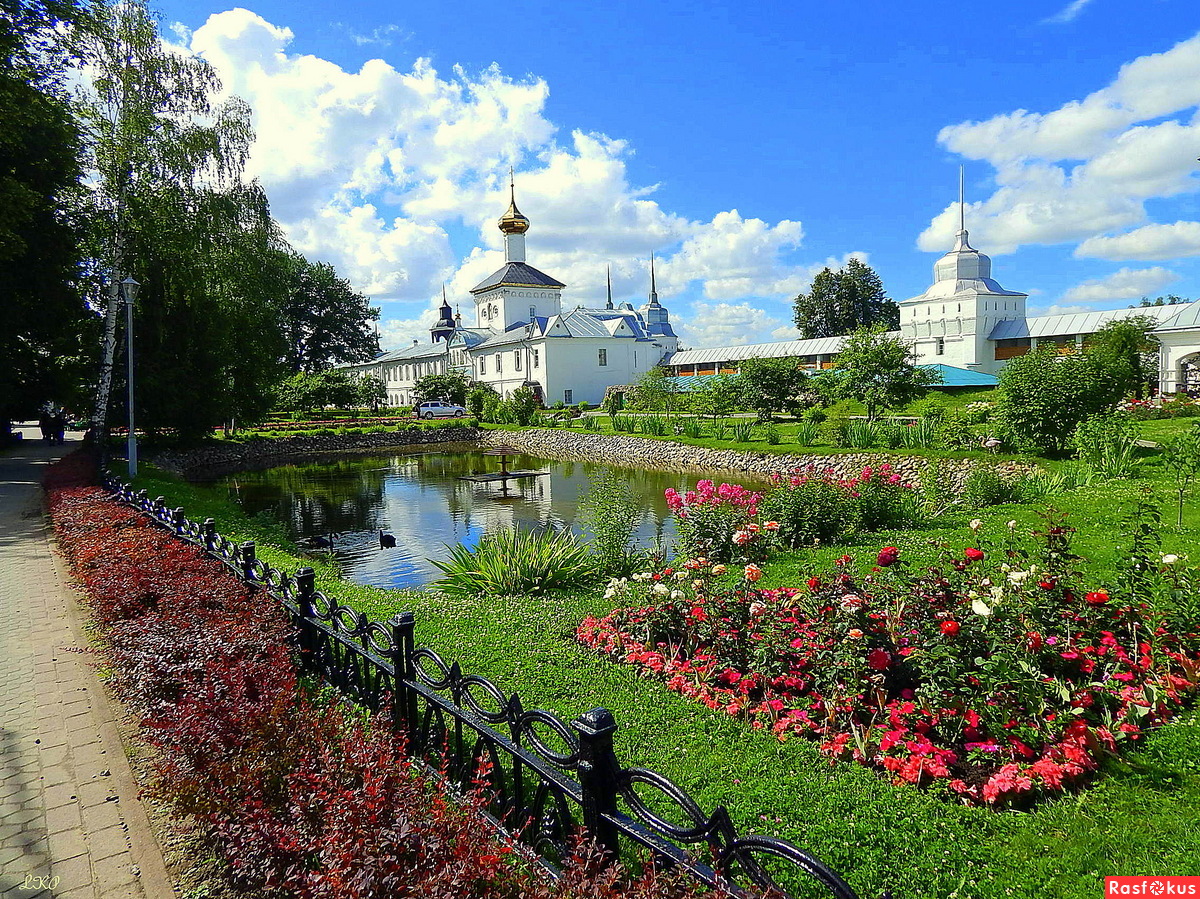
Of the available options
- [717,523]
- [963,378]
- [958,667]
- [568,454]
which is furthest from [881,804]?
[963,378]

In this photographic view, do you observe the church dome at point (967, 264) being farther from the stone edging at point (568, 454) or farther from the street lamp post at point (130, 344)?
the street lamp post at point (130, 344)

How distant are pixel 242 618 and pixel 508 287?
5596cm

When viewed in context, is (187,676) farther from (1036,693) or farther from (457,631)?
(1036,693)

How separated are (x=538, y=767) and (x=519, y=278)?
58987 millimetres

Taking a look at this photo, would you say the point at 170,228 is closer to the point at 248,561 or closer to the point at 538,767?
the point at 248,561

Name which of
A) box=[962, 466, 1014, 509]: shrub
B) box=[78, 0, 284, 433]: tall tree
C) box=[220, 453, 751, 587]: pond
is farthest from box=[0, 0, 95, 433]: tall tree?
box=[962, 466, 1014, 509]: shrub

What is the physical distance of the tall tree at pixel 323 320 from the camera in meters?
54.1

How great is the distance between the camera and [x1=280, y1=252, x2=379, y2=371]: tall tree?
54.1 meters

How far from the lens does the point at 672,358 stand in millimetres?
57094

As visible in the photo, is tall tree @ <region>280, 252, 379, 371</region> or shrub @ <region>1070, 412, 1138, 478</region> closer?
shrub @ <region>1070, 412, 1138, 478</region>

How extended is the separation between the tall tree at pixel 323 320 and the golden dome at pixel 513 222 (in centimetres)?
1334

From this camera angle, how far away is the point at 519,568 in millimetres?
7938

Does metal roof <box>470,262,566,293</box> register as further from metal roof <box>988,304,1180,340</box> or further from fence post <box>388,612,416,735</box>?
fence post <box>388,612,416,735</box>

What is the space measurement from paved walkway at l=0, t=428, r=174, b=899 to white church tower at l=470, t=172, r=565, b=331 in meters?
53.6
